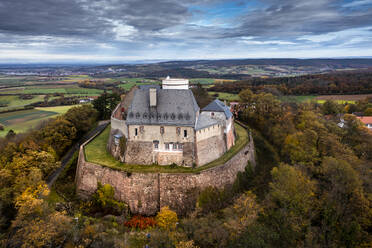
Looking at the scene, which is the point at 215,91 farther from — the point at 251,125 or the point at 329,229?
the point at 329,229

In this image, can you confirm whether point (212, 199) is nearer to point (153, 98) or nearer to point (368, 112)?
point (153, 98)

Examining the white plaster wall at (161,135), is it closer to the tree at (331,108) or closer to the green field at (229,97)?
the green field at (229,97)

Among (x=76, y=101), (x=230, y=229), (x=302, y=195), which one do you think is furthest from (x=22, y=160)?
(x=76, y=101)

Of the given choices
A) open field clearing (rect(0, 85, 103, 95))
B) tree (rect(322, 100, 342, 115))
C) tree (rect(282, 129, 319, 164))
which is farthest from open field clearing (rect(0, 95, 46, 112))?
tree (rect(322, 100, 342, 115))

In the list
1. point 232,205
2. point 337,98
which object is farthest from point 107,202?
point 337,98

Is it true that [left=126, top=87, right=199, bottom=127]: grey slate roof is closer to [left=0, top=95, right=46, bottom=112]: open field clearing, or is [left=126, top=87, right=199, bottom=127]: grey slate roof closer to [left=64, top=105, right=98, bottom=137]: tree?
[left=64, top=105, right=98, bottom=137]: tree

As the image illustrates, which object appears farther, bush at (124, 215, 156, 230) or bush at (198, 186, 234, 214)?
bush at (198, 186, 234, 214)
